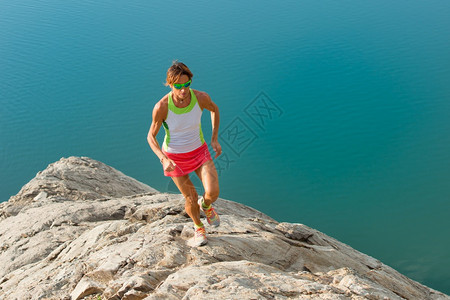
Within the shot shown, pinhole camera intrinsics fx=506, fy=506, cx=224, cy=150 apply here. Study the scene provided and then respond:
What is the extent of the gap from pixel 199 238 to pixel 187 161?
111 cm

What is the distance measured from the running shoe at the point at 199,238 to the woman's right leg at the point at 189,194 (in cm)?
11

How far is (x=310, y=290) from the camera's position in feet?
19.5

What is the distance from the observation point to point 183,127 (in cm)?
661

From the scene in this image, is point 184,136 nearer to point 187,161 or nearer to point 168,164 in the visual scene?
point 187,161

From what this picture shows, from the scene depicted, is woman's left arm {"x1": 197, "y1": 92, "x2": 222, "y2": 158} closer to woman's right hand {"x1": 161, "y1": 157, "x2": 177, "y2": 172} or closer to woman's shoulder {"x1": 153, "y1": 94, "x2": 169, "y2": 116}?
woman's shoulder {"x1": 153, "y1": 94, "x2": 169, "y2": 116}

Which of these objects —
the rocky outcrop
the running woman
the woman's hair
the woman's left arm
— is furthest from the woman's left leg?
the woman's hair

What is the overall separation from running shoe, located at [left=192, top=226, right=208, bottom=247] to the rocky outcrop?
0.35 feet

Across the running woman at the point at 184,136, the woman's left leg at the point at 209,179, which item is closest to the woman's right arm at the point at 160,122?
the running woman at the point at 184,136

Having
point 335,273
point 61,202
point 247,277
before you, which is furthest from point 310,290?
point 61,202

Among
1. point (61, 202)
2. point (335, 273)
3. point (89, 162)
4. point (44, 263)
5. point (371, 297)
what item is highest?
point (89, 162)

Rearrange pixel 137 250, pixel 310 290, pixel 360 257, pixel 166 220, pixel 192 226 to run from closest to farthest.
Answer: pixel 310 290 → pixel 137 250 → pixel 192 226 → pixel 166 220 → pixel 360 257

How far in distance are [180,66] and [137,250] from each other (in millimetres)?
2582

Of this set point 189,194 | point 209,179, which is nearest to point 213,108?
point 209,179

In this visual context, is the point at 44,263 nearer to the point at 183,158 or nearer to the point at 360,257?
the point at 183,158
